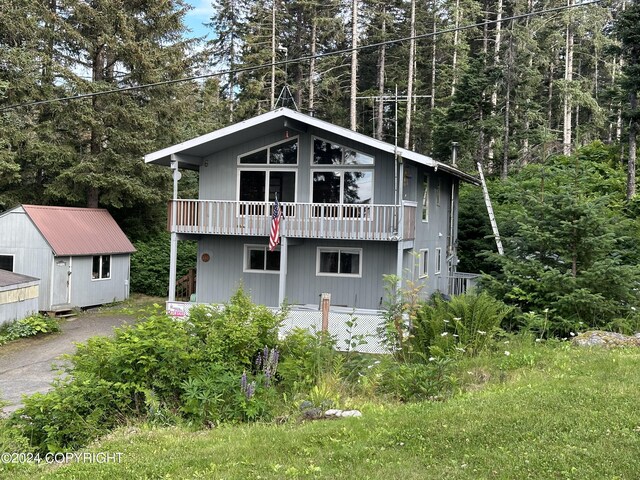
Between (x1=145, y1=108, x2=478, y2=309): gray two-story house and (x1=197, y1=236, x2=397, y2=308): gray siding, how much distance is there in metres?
0.03

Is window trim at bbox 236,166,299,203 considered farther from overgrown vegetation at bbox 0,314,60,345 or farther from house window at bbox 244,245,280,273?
overgrown vegetation at bbox 0,314,60,345

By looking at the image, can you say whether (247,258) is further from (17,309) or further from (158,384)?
(158,384)

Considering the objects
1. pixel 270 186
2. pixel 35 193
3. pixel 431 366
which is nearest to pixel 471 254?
pixel 270 186

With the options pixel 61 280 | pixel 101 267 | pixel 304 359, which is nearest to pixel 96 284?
pixel 101 267

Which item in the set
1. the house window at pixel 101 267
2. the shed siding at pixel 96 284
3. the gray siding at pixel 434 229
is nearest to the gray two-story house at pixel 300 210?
the gray siding at pixel 434 229

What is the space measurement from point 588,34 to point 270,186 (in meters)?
31.0

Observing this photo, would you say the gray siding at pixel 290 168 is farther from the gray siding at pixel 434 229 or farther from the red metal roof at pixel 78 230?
the red metal roof at pixel 78 230

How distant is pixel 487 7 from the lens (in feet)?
140

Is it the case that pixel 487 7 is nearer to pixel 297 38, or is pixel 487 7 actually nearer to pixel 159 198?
pixel 297 38

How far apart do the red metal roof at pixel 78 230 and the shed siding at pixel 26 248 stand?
310 mm

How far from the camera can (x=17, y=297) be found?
1720cm

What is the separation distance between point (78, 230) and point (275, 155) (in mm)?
8529

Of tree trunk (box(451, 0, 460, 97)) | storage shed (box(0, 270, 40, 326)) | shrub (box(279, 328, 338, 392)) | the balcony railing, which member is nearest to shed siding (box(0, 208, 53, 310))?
storage shed (box(0, 270, 40, 326))

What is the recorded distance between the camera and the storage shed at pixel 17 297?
16.6m
